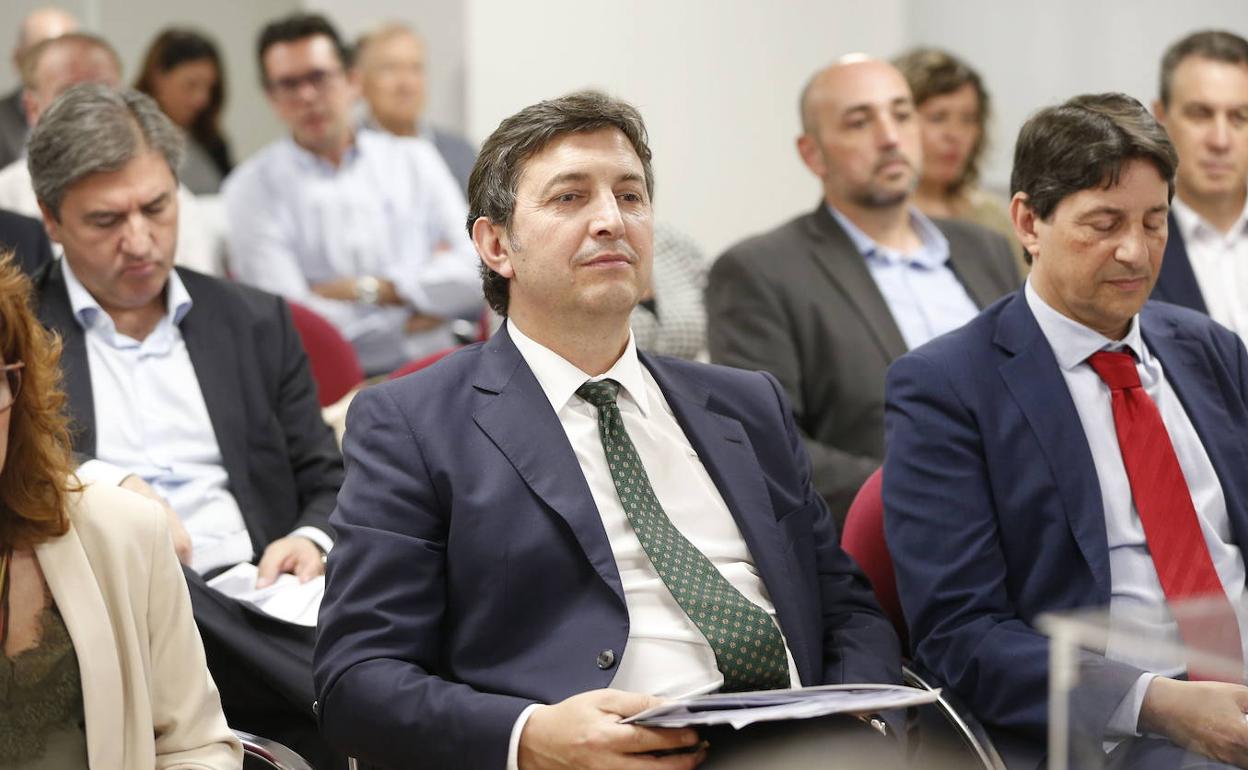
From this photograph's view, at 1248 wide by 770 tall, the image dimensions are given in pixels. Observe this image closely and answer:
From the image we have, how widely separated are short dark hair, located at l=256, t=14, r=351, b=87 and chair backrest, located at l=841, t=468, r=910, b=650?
312cm

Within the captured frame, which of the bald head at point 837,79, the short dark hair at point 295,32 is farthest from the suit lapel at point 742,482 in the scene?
the short dark hair at point 295,32

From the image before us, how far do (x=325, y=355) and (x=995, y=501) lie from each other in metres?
1.80

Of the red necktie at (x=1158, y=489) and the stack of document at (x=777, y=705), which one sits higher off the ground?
the red necktie at (x=1158, y=489)

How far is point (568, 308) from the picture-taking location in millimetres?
2111

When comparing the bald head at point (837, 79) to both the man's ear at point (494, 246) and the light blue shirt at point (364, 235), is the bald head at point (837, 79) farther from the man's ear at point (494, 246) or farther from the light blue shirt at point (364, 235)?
the man's ear at point (494, 246)

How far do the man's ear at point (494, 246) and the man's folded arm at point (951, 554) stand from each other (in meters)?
0.65

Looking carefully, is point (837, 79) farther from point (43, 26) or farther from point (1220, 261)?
point (43, 26)

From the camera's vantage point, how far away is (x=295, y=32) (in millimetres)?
4945

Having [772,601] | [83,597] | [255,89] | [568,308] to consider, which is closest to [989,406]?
[772,601]

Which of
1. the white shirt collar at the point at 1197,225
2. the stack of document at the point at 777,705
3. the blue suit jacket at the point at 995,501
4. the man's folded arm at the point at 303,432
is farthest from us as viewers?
the white shirt collar at the point at 1197,225

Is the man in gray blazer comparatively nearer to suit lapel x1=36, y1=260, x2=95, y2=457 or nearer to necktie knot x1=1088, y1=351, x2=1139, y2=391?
necktie knot x1=1088, y1=351, x2=1139, y2=391

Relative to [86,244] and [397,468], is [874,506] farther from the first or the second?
[86,244]

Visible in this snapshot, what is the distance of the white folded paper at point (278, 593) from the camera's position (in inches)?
101

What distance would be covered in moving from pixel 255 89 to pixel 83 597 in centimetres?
587
